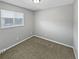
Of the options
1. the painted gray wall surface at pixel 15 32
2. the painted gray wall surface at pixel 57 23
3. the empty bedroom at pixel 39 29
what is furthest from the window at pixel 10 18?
the painted gray wall surface at pixel 57 23

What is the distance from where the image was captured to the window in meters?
2.98

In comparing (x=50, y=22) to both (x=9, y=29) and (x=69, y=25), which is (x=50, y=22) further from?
(x=9, y=29)

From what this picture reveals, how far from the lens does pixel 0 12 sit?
2842 mm

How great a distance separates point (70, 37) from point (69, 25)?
2.09 feet

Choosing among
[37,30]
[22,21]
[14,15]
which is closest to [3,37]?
Result: [14,15]

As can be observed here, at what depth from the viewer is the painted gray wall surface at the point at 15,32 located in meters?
2.97

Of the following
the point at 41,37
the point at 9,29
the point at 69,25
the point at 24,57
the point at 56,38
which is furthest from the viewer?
the point at 41,37

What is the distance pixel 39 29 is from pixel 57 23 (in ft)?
5.10

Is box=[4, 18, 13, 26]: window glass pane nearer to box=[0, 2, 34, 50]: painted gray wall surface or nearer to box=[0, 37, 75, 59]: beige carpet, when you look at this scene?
box=[0, 2, 34, 50]: painted gray wall surface

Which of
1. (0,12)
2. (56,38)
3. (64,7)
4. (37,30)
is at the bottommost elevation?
(56,38)

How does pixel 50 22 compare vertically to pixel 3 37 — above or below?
above

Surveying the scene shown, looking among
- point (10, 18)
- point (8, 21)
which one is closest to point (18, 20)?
point (10, 18)

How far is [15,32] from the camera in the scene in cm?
363

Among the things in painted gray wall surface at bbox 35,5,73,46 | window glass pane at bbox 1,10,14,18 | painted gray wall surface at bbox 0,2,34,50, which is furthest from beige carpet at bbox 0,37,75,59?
window glass pane at bbox 1,10,14,18
